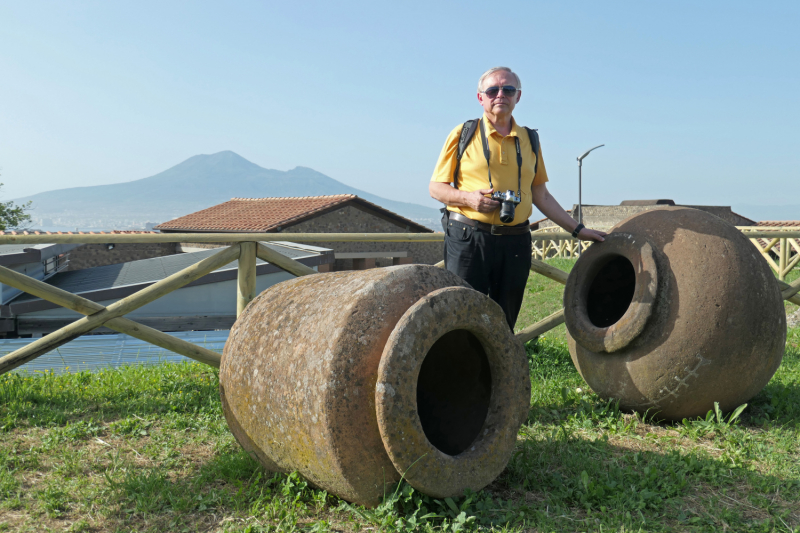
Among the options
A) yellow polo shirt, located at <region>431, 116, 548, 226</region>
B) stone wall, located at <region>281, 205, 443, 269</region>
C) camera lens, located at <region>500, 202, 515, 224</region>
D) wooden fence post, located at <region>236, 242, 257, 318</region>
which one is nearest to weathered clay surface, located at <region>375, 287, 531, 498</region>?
camera lens, located at <region>500, 202, 515, 224</region>

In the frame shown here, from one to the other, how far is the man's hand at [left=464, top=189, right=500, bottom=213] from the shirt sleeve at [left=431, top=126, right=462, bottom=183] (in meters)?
0.26

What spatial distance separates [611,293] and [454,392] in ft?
6.00

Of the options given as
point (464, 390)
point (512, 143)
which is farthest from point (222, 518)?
point (512, 143)

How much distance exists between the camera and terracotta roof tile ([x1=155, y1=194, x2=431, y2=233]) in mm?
26359

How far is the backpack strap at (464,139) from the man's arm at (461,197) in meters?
0.09

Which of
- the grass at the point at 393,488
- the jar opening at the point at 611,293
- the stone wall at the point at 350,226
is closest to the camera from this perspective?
the grass at the point at 393,488

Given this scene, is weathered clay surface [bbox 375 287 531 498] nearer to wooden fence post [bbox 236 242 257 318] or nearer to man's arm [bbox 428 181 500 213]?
man's arm [bbox 428 181 500 213]

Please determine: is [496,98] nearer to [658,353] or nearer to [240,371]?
[658,353]

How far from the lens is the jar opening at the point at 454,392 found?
2836 mm

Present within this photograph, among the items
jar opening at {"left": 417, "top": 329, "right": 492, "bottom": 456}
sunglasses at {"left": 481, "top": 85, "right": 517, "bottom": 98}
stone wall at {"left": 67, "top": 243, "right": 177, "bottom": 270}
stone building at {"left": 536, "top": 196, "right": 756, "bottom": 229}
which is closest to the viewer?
jar opening at {"left": 417, "top": 329, "right": 492, "bottom": 456}

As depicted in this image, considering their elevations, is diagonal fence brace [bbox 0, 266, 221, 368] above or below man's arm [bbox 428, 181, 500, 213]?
below

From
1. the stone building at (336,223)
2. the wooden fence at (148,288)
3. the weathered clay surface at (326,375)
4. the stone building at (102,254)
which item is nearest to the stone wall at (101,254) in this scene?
the stone building at (102,254)

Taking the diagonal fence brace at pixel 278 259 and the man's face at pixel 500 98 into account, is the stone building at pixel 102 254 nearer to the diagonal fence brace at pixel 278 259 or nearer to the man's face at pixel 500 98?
the diagonal fence brace at pixel 278 259

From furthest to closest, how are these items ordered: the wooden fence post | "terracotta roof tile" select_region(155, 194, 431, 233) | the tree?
the tree
"terracotta roof tile" select_region(155, 194, 431, 233)
the wooden fence post
